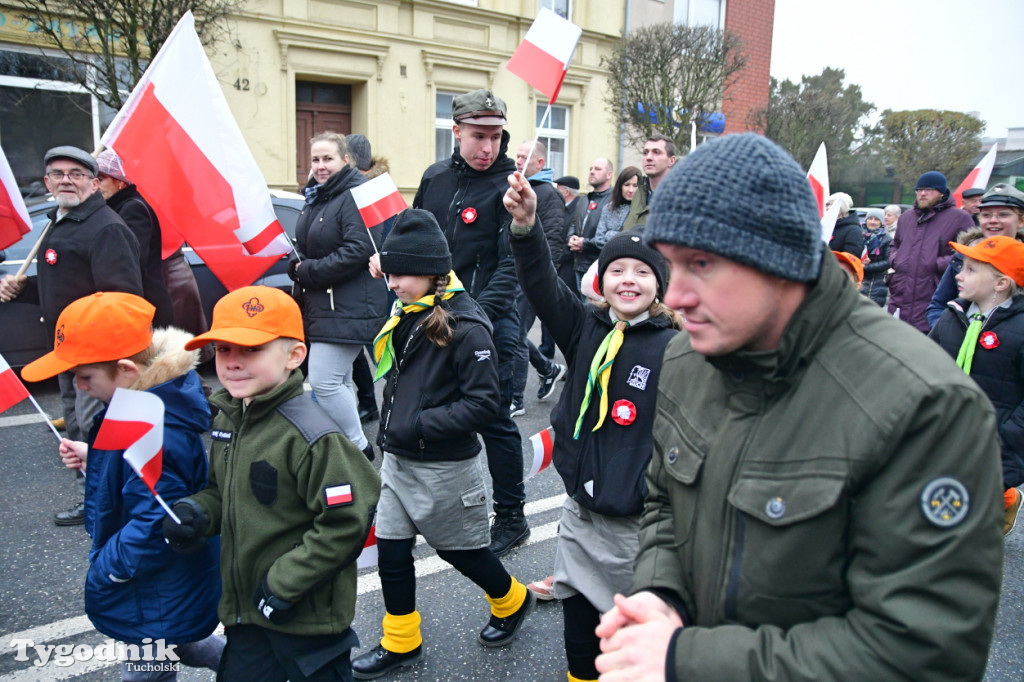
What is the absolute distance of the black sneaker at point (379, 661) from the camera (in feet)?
9.29

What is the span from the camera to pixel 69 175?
408 cm

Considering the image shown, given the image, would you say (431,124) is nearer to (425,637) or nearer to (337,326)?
(337,326)

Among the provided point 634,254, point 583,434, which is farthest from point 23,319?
point 634,254

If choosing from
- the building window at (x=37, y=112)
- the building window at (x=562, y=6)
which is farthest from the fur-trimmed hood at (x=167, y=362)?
the building window at (x=562, y=6)

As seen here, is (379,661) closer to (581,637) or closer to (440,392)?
(581,637)

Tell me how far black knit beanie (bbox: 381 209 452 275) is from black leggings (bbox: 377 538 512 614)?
42.3 inches

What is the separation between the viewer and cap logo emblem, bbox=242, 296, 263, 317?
2.20m

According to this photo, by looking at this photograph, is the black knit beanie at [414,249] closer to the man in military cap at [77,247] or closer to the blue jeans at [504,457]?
the blue jeans at [504,457]

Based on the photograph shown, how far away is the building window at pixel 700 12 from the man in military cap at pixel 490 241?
18.2m

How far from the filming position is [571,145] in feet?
60.3

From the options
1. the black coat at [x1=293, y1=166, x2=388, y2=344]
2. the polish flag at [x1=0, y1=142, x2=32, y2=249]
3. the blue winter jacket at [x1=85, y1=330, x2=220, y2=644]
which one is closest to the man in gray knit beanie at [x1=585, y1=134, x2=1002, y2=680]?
the blue winter jacket at [x1=85, y1=330, x2=220, y2=644]

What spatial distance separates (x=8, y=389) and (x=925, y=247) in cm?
683

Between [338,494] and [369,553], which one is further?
[369,553]

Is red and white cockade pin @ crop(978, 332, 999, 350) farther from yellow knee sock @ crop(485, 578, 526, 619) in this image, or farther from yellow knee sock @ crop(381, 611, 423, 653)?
yellow knee sock @ crop(381, 611, 423, 653)
